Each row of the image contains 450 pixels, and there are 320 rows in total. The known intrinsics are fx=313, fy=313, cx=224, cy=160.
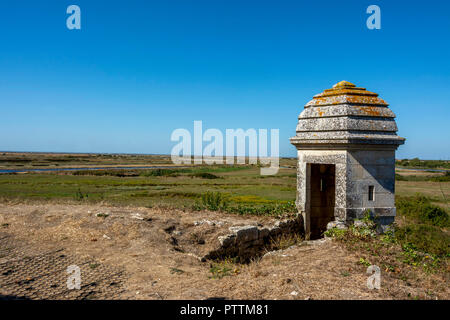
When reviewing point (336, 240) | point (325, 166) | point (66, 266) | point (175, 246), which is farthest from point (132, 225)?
point (325, 166)

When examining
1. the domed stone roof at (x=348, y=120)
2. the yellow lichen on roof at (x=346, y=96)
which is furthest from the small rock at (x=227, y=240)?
the yellow lichen on roof at (x=346, y=96)

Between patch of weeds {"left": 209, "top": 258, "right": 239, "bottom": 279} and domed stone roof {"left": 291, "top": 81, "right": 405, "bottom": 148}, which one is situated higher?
domed stone roof {"left": 291, "top": 81, "right": 405, "bottom": 148}

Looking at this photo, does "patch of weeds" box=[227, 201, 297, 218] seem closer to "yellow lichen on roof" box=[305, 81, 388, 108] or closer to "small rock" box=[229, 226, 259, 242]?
"small rock" box=[229, 226, 259, 242]

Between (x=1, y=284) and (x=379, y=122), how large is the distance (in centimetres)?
648

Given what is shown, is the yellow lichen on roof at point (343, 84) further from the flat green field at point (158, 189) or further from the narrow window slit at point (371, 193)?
the flat green field at point (158, 189)

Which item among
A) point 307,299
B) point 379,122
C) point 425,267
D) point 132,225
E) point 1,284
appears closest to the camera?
point 307,299

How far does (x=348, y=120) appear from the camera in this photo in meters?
5.65

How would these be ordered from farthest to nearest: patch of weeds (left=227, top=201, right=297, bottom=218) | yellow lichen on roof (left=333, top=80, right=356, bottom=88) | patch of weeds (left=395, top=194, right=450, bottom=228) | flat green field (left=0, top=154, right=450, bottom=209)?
flat green field (left=0, top=154, right=450, bottom=209), patch of weeds (left=395, top=194, right=450, bottom=228), patch of weeds (left=227, top=201, right=297, bottom=218), yellow lichen on roof (left=333, top=80, right=356, bottom=88)

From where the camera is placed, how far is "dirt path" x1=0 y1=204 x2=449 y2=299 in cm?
377

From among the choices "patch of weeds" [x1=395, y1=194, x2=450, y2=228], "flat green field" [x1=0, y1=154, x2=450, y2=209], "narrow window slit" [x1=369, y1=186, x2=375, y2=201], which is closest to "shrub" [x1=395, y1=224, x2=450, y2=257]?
"narrow window slit" [x1=369, y1=186, x2=375, y2=201]

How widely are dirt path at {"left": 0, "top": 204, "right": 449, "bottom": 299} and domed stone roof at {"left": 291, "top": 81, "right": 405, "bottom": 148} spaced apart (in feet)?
6.34

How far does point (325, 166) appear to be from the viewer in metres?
8.07

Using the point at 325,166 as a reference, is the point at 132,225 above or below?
below
